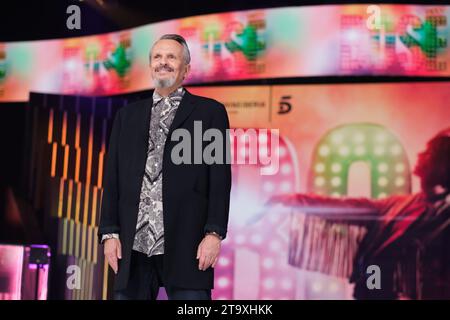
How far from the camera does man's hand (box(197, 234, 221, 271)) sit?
1.69 m

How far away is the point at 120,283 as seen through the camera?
1.69 meters

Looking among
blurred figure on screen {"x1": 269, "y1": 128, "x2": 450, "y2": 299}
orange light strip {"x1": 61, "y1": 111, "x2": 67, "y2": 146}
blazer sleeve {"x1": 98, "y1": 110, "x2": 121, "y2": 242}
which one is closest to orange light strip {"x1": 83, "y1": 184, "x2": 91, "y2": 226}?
orange light strip {"x1": 61, "y1": 111, "x2": 67, "y2": 146}

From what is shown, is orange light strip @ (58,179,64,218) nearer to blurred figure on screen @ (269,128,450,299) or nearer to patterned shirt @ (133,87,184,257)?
blurred figure on screen @ (269,128,450,299)

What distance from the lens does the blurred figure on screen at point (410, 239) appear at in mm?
3521

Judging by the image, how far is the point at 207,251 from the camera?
5.54 ft

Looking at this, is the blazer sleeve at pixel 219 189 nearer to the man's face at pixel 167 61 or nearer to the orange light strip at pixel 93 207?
the man's face at pixel 167 61

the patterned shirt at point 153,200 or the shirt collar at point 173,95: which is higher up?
the shirt collar at point 173,95

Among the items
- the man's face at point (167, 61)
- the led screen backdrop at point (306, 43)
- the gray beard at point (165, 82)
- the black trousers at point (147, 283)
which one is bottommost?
the black trousers at point (147, 283)

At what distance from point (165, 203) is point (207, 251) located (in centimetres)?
15

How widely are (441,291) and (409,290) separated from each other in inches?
6.1

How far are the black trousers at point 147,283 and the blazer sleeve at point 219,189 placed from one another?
147 millimetres

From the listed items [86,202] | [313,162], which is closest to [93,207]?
[86,202]

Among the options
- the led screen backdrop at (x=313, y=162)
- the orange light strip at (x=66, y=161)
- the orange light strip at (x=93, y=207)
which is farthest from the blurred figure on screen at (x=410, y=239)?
the orange light strip at (x=66, y=161)
